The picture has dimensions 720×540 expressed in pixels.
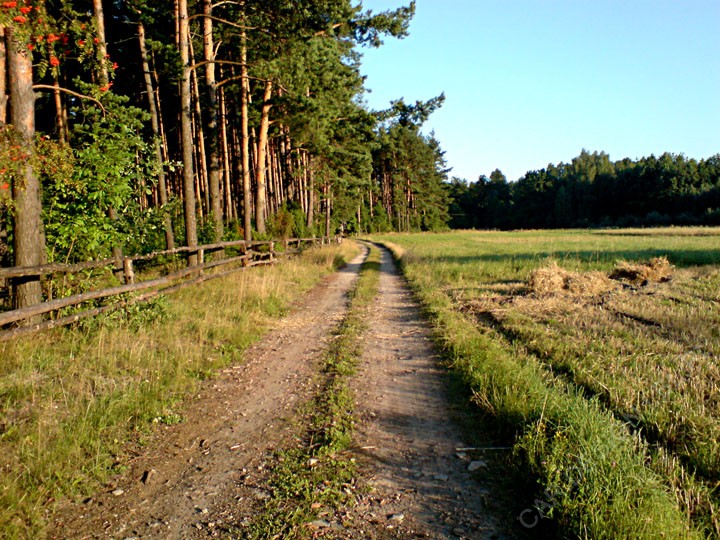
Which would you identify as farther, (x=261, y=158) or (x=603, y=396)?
(x=261, y=158)

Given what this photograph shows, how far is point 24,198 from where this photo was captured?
23.0ft

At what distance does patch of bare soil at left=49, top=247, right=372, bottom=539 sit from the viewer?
317 cm

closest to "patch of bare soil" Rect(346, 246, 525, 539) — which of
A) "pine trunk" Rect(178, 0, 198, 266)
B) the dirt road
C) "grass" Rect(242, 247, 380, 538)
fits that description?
the dirt road

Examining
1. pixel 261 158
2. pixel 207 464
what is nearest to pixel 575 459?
pixel 207 464

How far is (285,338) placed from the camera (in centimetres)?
849

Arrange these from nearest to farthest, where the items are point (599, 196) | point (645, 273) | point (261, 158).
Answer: point (645, 273)
point (261, 158)
point (599, 196)

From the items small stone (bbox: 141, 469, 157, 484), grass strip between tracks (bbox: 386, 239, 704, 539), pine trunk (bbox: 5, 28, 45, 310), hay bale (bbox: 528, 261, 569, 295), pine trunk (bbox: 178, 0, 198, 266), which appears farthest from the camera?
pine trunk (bbox: 178, 0, 198, 266)

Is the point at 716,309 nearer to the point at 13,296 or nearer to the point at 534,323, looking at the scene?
the point at 534,323

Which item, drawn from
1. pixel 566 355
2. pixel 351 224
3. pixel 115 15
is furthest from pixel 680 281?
pixel 351 224

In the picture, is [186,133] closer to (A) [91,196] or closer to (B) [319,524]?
(A) [91,196]

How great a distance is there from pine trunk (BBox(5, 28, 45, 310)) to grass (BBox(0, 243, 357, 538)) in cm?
74

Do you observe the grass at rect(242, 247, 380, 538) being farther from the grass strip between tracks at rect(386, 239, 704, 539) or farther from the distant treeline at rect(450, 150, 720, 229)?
the distant treeline at rect(450, 150, 720, 229)

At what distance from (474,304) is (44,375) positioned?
813 centimetres

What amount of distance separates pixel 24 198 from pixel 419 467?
22.3 feet
